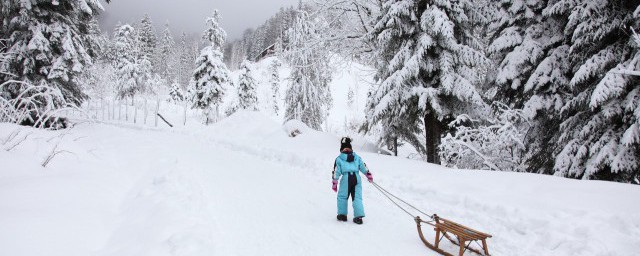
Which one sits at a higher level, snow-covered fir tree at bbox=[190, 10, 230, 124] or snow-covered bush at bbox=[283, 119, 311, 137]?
snow-covered fir tree at bbox=[190, 10, 230, 124]

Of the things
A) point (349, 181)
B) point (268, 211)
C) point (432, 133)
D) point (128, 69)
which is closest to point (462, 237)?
point (349, 181)

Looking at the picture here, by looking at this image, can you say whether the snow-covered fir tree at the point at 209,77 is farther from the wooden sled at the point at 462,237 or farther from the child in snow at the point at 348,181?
the wooden sled at the point at 462,237

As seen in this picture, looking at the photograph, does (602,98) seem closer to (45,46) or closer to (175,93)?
(45,46)

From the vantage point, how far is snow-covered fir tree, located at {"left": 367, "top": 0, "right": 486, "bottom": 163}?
10711 mm

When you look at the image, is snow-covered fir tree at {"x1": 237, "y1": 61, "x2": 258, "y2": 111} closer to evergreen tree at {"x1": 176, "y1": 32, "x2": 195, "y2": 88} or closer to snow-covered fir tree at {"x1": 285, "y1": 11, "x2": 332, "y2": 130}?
snow-covered fir tree at {"x1": 285, "y1": 11, "x2": 332, "y2": 130}

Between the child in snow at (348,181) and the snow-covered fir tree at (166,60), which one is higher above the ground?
the snow-covered fir tree at (166,60)

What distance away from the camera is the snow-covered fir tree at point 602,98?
746cm

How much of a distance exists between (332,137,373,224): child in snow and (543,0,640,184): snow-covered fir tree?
497 centimetres

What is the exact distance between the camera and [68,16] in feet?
60.3

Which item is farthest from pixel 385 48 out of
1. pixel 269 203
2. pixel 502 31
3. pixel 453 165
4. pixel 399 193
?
pixel 269 203

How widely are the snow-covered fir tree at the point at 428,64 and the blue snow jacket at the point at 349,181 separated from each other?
4585mm

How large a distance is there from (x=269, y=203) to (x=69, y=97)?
15987 mm

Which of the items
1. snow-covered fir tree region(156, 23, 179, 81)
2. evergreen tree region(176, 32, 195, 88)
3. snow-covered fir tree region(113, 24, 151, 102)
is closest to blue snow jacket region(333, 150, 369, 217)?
snow-covered fir tree region(113, 24, 151, 102)

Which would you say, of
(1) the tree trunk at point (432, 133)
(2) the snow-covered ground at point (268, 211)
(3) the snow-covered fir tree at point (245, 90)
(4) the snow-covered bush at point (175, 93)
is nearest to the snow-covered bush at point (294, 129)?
(1) the tree trunk at point (432, 133)
